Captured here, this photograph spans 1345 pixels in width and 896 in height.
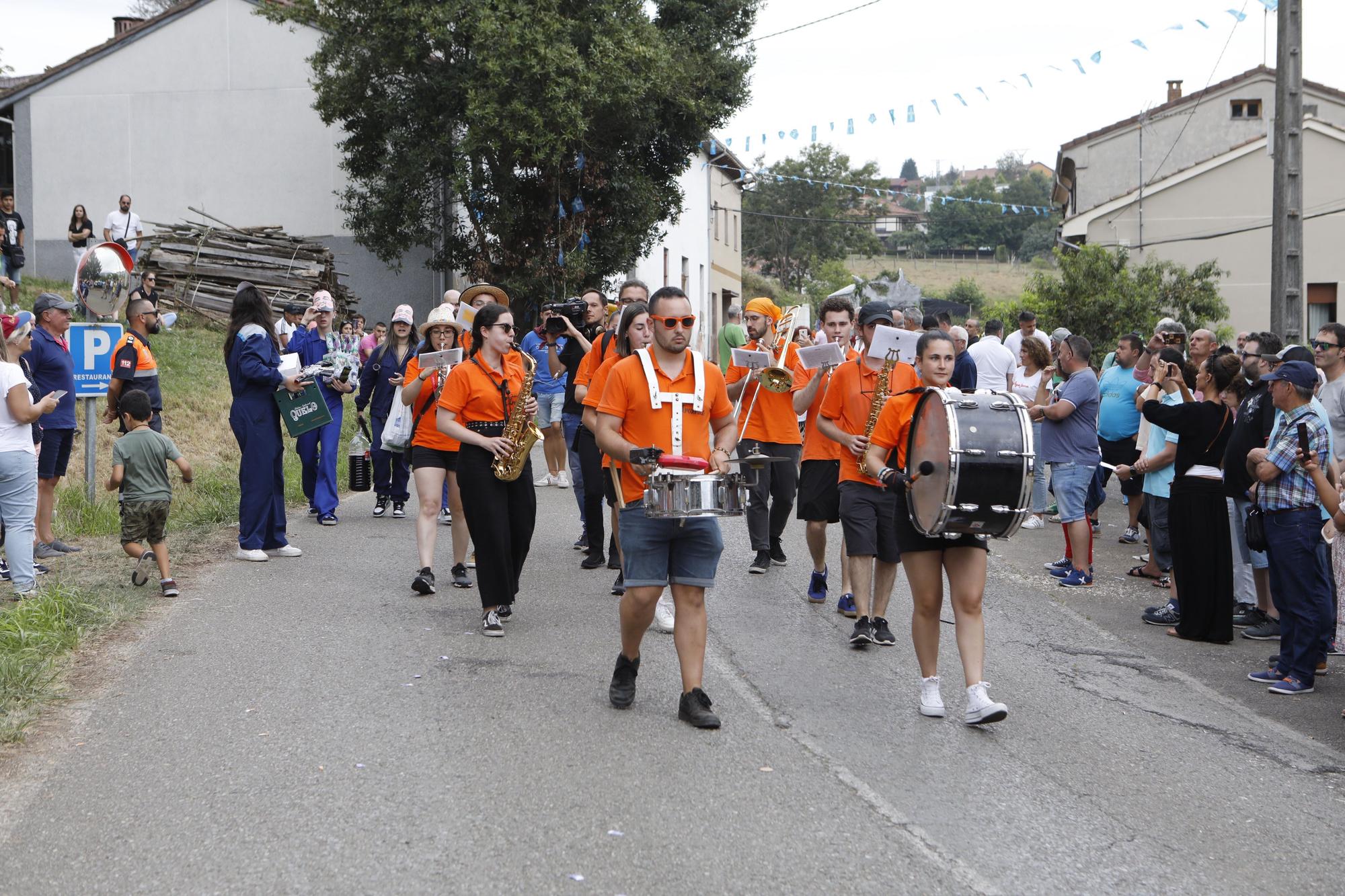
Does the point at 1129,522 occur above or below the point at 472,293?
below

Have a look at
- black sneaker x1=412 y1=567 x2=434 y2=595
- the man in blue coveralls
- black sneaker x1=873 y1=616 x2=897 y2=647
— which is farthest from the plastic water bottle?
black sneaker x1=873 y1=616 x2=897 y2=647

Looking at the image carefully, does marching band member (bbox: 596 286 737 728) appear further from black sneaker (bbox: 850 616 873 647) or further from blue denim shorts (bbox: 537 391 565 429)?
blue denim shorts (bbox: 537 391 565 429)

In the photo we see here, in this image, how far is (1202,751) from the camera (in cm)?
612

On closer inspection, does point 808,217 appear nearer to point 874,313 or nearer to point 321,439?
point 321,439

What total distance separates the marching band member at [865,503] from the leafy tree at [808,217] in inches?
2853

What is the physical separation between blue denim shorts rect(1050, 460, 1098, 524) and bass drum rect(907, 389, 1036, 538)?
4477 millimetres

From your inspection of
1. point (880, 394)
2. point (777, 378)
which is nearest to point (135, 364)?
point (777, 378)

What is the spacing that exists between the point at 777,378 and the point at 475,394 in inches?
94.4

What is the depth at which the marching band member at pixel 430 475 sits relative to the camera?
30.0ft

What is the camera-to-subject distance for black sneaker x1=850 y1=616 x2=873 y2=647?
314 inches

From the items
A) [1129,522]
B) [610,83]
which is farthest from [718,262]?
[1129,522]

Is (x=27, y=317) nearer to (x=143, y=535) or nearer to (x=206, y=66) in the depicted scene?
(x=143, y=535)

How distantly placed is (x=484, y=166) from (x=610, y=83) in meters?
3.41

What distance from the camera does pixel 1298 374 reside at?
7.45 m
